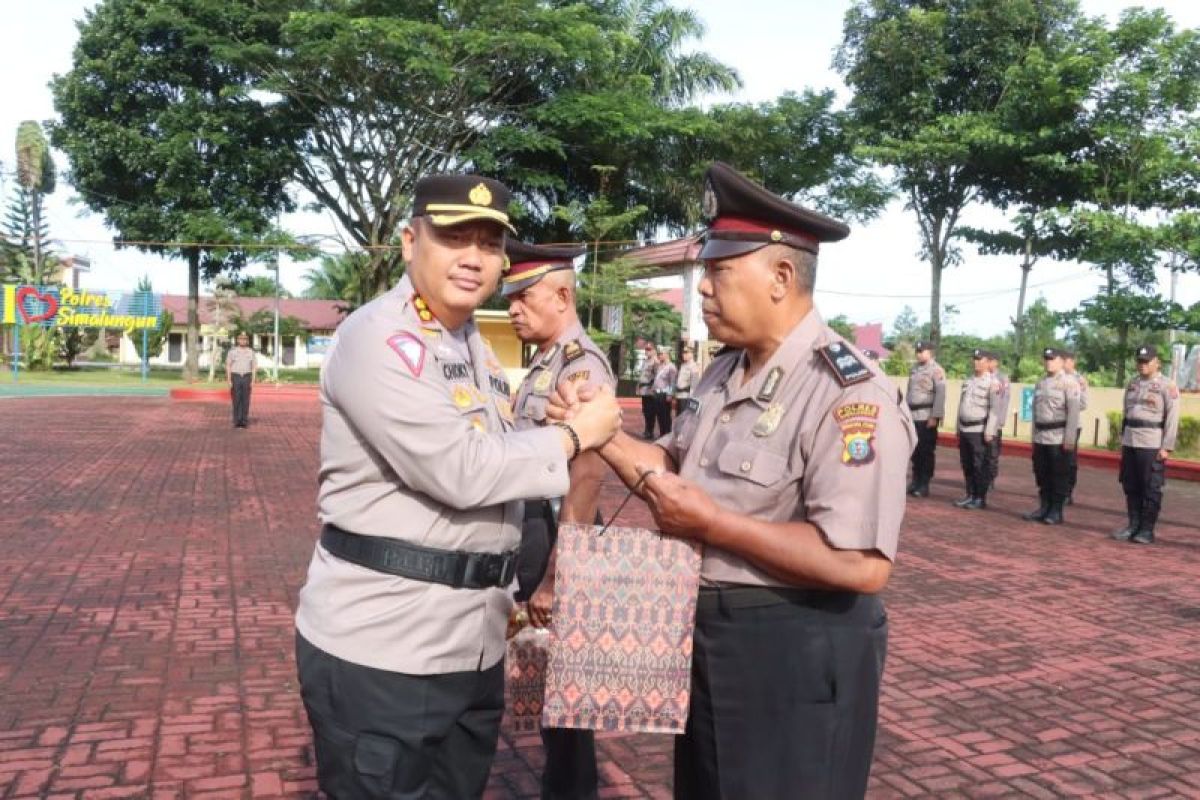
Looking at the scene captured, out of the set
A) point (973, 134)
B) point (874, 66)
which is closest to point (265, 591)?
point (973, 134)

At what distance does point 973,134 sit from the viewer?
71.8 feet

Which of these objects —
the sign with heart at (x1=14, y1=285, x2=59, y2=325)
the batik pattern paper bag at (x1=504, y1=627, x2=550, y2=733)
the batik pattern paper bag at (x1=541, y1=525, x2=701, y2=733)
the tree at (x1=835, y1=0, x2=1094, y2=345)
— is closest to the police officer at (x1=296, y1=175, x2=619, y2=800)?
the batik pattern paper bag at (x1=541, y1=525, x2=701, y2=733)

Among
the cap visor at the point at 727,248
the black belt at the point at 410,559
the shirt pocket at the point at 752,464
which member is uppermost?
the cap visor at the point at 727,248

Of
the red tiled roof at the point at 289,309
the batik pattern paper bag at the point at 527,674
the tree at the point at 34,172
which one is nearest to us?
the batik pattern paper bag at the point at 527,674

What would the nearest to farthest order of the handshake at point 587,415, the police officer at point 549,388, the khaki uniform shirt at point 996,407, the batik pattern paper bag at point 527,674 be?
the handshake at point 587,415
the batik pattern paper bag at point 527,674
the police officer at point 549,388
the khaki uniform shirt at point 996,407

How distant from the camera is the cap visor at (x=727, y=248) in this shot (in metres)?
2.07

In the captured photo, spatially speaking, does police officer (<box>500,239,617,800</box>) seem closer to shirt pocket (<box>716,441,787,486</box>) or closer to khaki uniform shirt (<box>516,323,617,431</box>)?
khaki uniform shirt (<box>516,323,617,431</box>)

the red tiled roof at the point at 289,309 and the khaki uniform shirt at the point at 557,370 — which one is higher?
the red tiled roof at the point at 289,309

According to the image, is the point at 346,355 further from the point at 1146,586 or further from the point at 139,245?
the point at 139,245

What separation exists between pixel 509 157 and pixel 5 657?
24.6m

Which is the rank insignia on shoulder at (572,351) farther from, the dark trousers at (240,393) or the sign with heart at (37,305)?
the sign with heart at (37,305)

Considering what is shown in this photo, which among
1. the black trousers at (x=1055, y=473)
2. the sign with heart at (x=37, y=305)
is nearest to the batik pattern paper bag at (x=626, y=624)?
the black trousers at (x=1055, y=473)

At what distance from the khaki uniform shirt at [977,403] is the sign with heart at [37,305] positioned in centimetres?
3081

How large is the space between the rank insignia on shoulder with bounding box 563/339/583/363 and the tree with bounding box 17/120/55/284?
1669 inches
